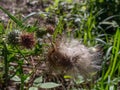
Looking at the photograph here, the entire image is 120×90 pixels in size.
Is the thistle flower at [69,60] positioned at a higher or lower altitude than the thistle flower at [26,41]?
lower

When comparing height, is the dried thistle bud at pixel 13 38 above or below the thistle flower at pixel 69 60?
above

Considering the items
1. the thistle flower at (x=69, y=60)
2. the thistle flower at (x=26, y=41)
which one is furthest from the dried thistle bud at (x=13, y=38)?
the thistle flower at (x=69, y=60)

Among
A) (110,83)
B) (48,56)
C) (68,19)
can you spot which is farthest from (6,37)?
(68,19)

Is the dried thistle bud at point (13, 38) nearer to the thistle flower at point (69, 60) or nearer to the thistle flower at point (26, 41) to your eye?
the thistle flower at point (26, 41)

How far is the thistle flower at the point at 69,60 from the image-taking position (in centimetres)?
169

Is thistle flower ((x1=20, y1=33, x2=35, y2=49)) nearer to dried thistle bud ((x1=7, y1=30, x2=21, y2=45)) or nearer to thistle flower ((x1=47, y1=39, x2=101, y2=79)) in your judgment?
dried thistle bud ((x1=7, y1=30, x2=21, y2=45))

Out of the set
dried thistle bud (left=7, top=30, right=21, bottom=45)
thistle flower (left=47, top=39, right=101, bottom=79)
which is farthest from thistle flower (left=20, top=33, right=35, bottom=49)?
thistle flower (left=47, top=39, right=101, bottom=79)

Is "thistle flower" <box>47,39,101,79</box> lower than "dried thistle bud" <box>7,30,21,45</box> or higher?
lower

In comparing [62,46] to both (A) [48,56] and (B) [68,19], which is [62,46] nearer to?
(A) [48,56]

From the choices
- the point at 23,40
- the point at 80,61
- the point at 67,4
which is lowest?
the point at 80,61

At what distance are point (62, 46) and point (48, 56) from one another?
3.5 inches

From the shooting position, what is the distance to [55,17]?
11.0ft

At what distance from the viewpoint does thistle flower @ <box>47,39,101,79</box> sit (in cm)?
169

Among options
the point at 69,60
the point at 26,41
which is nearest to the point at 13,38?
the point at 26,41
